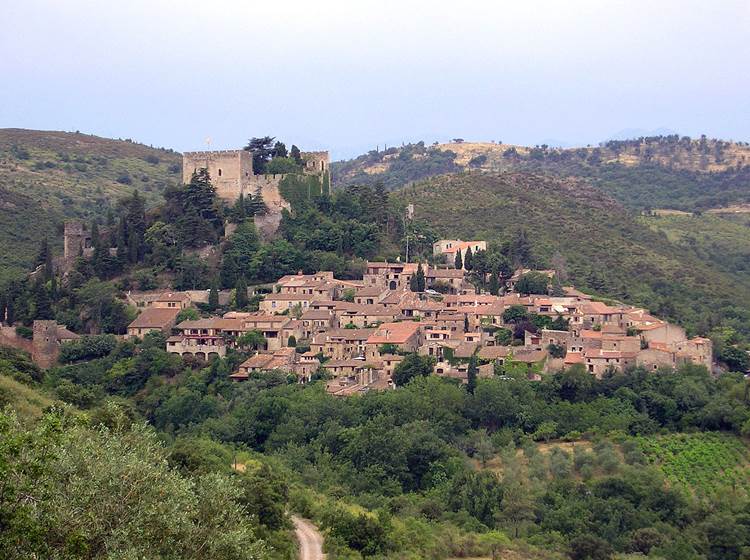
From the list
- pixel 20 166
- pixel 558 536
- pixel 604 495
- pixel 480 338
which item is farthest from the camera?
pixel 20 166

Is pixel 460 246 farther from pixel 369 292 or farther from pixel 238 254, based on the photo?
pixel 238 254

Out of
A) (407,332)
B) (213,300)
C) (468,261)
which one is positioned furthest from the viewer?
(468,261)

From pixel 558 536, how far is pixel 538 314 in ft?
46.4

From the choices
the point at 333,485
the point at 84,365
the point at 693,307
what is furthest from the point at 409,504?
the point at 693,307

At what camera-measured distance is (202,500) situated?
59.6 feet

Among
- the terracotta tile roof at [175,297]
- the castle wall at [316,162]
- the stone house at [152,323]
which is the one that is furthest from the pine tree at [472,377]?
the castle wall at [316,162]

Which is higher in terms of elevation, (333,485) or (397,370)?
(397,370)

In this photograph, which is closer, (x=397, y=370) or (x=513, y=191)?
(x=397, y=370)

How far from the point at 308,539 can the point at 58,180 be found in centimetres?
6002

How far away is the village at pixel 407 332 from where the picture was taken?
141 feet

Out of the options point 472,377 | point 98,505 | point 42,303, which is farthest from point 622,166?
point 98,505

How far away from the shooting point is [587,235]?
6988cm

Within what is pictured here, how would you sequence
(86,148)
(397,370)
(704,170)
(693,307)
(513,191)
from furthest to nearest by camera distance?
(704,170) → (86,148) → (513,191) → (693,307) → (397,370)

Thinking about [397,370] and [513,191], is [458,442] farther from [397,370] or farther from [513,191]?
[513,191]
